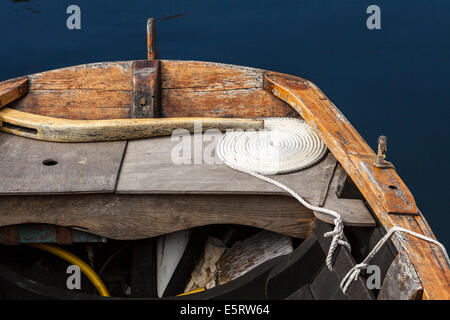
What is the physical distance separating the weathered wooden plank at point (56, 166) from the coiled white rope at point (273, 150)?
0.48 m

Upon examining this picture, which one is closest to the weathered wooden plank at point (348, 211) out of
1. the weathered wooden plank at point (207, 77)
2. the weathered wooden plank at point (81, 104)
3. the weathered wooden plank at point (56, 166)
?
the weathered wooden plank at point (56, 166)

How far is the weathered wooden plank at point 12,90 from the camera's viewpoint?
259cm

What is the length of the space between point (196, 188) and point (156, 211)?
0.61ft

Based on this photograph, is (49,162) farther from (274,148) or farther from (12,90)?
(274,148)

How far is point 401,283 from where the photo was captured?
151 cm

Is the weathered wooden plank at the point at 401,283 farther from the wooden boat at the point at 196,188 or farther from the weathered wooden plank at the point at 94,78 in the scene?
the weathered wooden plank at the point at 94,78

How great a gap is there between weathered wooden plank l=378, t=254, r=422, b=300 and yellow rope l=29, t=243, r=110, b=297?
1.25m

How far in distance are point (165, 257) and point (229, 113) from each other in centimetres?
80

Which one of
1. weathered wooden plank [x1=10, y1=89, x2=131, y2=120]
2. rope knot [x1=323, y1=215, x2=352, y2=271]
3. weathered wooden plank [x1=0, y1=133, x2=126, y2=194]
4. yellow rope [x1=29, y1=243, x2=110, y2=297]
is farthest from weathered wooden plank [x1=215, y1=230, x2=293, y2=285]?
weathered wooden plank [x1=10, y1=89, x2=131, y2=120]

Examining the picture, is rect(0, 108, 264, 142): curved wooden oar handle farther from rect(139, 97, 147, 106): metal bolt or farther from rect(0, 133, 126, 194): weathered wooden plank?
rect(139, 97, 147, 106): metal bolt

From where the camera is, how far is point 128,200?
2061 millimetres

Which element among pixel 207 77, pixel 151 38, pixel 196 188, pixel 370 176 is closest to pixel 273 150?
pixel 196 188
